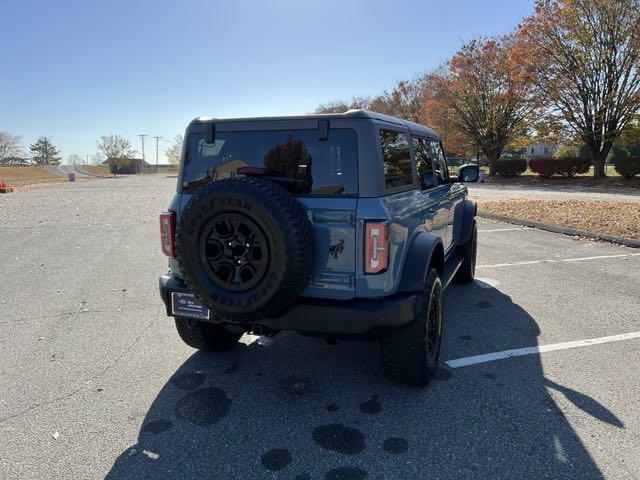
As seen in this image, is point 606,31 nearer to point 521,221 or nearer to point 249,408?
point 521,221

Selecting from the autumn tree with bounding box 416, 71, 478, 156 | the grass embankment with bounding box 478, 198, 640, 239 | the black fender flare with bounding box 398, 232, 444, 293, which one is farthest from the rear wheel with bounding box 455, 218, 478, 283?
the autumn tree with bounding box 416, 71, 478, 156

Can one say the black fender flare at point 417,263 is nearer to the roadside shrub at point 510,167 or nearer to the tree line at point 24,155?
the roadside shrub at point 510,167

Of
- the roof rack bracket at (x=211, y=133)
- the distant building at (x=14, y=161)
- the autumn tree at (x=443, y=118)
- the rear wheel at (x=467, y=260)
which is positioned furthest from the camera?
the distant building at (x=14, y=161)

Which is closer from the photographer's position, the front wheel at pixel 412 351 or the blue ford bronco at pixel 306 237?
the blue ford bronco at pixel 306 237

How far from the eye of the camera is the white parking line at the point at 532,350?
3.37 metres

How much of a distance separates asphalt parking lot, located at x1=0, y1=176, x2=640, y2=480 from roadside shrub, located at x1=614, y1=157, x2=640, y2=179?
68.8 feet

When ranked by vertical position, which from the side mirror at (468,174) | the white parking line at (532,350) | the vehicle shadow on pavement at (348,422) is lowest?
the vehicle shadow on pavement at (348,422)

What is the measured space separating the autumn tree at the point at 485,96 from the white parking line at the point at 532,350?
24.3m

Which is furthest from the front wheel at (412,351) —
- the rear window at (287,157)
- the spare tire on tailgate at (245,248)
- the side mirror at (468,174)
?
the side mirror at (468,174)

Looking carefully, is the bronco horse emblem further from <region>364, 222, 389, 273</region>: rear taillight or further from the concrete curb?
the concrete curb

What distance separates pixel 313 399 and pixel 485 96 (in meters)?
30.1

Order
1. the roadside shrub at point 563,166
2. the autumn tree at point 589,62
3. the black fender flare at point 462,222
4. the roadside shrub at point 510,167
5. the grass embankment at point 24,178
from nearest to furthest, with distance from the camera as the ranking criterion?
the black fender flare at point 462,222 → the autumn tree at point 589,62 → the roadside shrub at point 563,166 → the roadside shrub at point 510,167 → the grass embankment at point 24,178

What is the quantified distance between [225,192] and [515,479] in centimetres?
214

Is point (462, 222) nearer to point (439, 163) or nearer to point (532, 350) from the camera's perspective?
point (439, 163)
